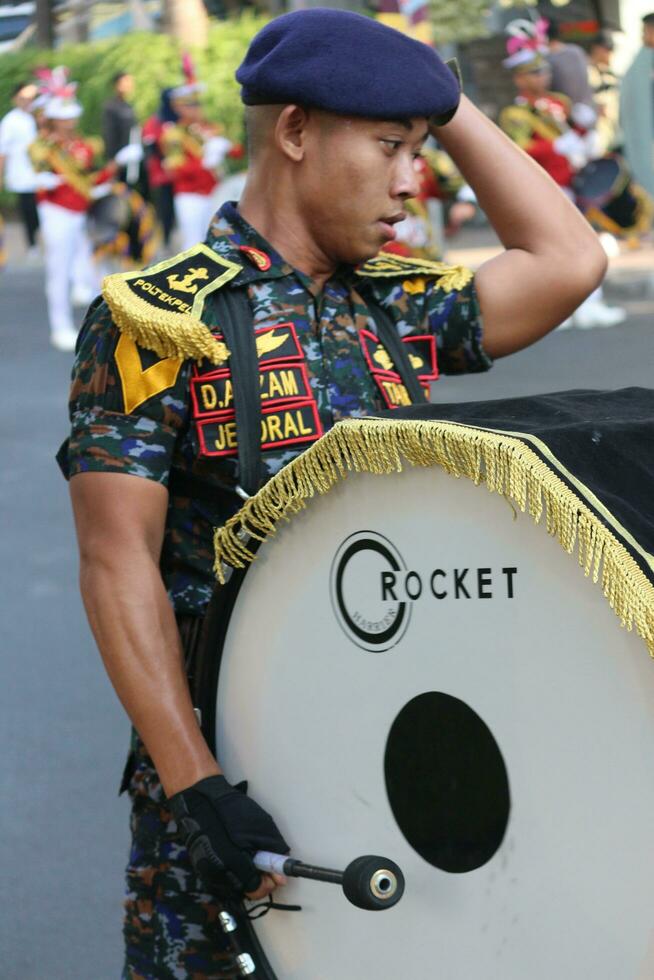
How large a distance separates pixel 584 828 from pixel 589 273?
3.45ft

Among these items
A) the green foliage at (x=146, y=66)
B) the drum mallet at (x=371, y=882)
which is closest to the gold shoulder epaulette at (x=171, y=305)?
the drum mallet at (x=371, y=882)

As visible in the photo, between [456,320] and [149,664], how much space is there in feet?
2.39

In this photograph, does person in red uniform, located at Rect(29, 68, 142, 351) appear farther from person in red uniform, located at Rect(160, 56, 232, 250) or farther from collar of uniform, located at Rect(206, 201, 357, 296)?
collar of uniform, located at Rect(206, 201, 357, 296)

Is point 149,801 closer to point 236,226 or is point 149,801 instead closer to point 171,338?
point 171,338

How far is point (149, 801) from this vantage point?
2.39 meters

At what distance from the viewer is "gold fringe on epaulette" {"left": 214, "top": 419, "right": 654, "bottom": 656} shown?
5.54 ft

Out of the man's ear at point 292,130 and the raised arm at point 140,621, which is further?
the man's ear at point 292,130

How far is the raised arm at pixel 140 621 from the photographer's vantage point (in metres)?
2.20

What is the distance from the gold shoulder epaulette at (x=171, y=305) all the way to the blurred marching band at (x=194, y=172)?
7.83m

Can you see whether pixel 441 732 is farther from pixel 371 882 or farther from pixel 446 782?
pixel 371 882

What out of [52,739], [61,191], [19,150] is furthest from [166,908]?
[19,150]

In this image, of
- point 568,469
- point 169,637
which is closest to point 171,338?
point 169,637

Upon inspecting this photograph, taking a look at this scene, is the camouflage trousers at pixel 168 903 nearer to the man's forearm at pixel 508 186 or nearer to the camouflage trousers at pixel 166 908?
the camouflage trousers at pixel 166 908

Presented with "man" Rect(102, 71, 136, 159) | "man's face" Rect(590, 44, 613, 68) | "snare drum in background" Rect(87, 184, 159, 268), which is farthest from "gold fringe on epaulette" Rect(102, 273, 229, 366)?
"man's face" Rect(590, 44, 613, 68)
